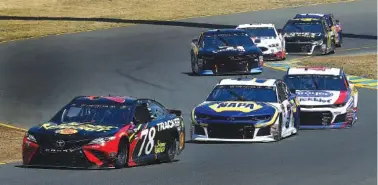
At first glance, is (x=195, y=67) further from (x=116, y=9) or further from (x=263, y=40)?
(x=116, y=9)

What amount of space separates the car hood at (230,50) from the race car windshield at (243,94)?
11.4m

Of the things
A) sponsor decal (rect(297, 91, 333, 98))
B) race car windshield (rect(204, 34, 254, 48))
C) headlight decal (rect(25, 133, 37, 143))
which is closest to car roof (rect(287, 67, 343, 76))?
sponsor decal (rect(297, 91, 333, 98))

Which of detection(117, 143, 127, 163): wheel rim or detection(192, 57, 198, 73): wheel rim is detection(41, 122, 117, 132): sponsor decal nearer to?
detection(117, 143, 127, 163): wheel rim

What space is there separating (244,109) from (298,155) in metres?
2.92

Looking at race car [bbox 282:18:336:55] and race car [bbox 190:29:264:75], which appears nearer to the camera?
race car [bbox 190:29:264:75]

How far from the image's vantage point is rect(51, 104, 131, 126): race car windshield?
20953 mm

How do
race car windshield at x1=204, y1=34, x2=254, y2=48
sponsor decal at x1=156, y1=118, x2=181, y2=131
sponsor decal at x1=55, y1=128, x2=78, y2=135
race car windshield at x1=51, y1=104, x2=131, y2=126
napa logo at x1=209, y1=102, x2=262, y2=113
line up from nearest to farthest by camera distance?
sponsor decal at x1=55, y1=128, x2=78, y2=135, race car windshield at x1=51, y1=104, x2=131, y2=126, sponsor decal at x1=156, y1=118, x2=181, y2=131, napa logo at x1=209, y1=102, x2=262, y2=113, race car windshield at x1=204, y1=34, x2=254, y2=48

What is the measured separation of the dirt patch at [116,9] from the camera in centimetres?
5894

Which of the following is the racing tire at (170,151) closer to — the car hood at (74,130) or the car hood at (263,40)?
the car hood at (74,130)

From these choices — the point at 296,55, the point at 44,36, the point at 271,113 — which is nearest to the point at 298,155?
the point at 271,113

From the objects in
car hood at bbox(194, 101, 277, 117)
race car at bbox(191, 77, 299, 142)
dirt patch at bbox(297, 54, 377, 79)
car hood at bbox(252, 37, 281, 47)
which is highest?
car hood at bbox(194, 101, 277, 117)

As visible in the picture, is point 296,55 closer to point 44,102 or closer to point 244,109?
point 44,102

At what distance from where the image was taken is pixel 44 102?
33188 mm

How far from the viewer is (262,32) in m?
44.3
